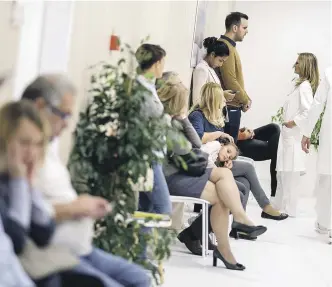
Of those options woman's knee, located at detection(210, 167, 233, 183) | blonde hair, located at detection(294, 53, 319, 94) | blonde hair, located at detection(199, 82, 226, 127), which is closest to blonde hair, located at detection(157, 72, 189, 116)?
woman's knee, located at detection(210, 167, 233, 183)

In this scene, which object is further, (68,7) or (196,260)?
(196,260)

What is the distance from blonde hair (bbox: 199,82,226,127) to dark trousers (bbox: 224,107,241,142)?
1460 mm

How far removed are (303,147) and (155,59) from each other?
3438 millimetres

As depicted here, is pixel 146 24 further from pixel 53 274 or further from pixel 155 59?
pixel 53 274

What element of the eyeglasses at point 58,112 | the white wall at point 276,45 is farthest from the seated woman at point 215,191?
the white wall at point 276,45

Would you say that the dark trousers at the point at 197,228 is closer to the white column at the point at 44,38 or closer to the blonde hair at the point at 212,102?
the blonde hair at the point at 212,102

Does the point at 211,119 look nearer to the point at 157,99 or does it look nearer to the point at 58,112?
the point at 157,99

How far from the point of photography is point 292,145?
307 inches

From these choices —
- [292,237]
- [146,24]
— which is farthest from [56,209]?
[292,237]

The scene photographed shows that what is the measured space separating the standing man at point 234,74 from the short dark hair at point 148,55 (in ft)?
10.0

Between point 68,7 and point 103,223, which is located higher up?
point 68,7

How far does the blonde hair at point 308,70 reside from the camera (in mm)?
7293

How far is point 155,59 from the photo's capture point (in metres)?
4.09

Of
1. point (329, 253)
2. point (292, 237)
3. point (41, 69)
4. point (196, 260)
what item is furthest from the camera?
point (292, 237)
